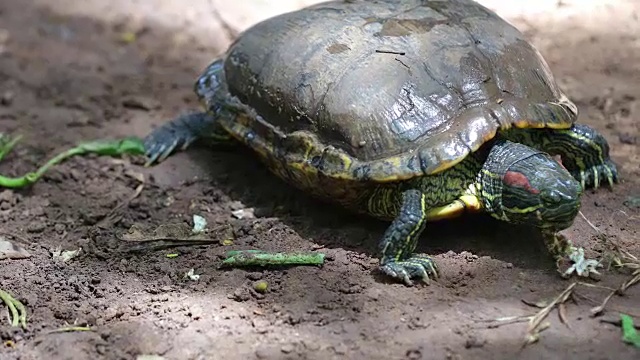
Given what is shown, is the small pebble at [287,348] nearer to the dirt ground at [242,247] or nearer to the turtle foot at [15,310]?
the dirt ground at [242,247]

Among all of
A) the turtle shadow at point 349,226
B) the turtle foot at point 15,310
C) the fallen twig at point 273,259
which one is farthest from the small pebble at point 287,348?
the turtle foot at point 15,310

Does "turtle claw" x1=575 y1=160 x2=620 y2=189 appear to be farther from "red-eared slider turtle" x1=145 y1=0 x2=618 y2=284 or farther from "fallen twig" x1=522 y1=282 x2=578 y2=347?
"fallen twig" x1=522 y1=282 x2=578 y2=347

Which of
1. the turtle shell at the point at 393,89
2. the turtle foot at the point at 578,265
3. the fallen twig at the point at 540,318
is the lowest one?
the fallen twig at the point at 540,318

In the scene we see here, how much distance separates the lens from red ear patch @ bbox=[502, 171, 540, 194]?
152 inches

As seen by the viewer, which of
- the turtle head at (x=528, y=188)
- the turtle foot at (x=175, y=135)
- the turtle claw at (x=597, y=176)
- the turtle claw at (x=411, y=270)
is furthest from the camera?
the turtle foot at (x=175, y=135)

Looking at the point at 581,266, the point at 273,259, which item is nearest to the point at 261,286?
the point at 273,259

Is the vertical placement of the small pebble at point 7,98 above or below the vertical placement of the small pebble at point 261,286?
below

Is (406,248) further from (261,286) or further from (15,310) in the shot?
(15,310)

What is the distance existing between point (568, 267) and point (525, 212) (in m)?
0.37

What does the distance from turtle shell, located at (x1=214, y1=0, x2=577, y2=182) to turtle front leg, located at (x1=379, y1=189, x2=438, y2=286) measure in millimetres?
220

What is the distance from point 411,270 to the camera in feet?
12.8

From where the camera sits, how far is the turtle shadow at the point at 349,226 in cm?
416

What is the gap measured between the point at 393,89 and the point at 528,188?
972 millimetres

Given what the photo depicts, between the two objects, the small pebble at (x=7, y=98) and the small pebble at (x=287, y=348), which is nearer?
the small pebble at (x=287, y=348)
